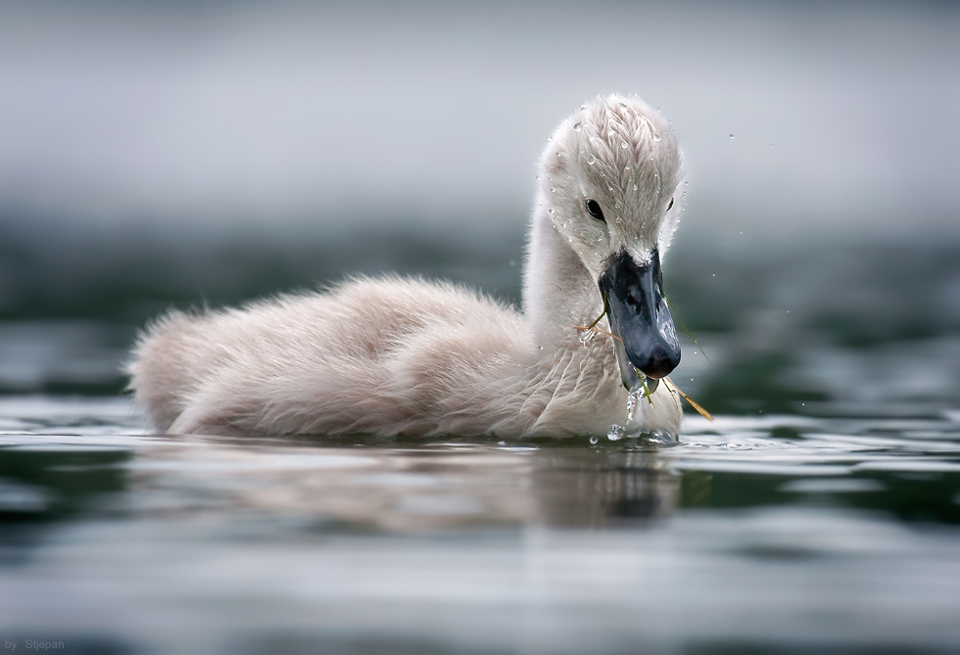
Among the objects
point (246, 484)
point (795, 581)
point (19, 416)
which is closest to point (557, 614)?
point (795, 581)

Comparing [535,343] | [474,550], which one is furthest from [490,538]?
[535,343]

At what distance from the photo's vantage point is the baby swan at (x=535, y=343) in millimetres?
5031

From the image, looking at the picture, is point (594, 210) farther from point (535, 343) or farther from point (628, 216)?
point (535, 343)

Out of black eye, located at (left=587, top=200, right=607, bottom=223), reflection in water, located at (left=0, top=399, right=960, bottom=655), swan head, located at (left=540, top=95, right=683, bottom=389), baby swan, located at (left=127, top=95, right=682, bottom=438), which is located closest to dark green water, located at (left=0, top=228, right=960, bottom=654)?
reflection in water, located at (left=0, top=399, right=960, bottom=655)

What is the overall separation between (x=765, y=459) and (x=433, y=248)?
10.2 metres

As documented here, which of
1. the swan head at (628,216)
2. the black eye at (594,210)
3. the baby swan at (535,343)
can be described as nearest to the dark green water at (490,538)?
the baby swan at (535,343)

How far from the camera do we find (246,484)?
3.88 meters

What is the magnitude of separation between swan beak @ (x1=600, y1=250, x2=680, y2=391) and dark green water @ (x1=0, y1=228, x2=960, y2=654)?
0.32m

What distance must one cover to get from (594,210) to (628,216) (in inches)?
9.7

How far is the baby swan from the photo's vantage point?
5.03 m

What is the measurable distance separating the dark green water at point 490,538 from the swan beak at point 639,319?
1.05 feet

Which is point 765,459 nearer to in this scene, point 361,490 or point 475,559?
point 361,490

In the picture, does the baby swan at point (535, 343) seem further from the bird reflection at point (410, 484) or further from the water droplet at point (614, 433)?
the bird reflection at point (410, 484)

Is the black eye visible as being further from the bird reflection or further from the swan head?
the bird reflection
